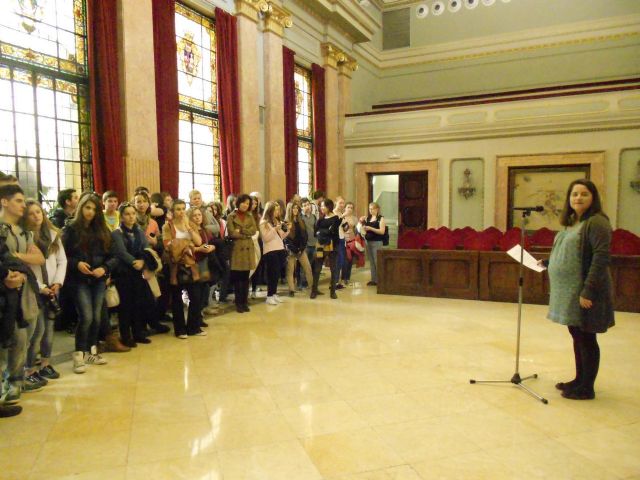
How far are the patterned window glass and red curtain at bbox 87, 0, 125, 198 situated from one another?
17.6ft

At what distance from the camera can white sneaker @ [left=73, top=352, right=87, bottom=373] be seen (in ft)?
12.0

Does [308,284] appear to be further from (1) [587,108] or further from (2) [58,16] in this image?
(1) [587,108]

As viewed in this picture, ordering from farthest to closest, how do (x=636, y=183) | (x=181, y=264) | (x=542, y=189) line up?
(x=542, y=189) → (x=636, y=183) → (x=181, y=264)

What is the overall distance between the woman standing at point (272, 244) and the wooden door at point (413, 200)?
22.7 ft

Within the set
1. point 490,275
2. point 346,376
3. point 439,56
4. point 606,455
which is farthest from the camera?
point 439,56

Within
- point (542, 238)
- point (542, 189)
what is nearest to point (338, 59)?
point (542, 189)

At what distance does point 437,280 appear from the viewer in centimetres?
683

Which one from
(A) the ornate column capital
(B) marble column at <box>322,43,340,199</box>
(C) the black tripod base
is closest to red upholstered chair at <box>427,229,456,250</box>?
(C) the black tripod base

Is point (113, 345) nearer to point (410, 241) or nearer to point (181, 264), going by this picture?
point (181, 264)

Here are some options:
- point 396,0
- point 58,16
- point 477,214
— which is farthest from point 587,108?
point 58,16

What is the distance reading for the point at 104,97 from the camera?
20.2ft

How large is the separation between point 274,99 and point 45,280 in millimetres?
7088

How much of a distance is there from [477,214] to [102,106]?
28.5 ft

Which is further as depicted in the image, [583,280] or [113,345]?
[113,345]
